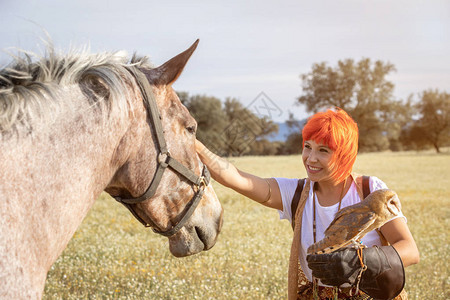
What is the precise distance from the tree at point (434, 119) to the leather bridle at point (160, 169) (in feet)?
205

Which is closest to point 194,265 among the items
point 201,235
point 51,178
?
point 201,235

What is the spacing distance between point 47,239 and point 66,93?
30.6 inches

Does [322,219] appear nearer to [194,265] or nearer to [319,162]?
[319,162]

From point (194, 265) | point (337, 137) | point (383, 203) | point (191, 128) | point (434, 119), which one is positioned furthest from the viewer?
point (434, 119)

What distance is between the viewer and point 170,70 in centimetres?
255

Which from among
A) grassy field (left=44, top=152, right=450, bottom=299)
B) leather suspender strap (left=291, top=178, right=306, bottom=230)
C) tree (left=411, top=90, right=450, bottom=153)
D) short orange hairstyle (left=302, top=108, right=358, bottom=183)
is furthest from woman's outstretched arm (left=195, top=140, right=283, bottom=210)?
tree (left=411, top=90, right=450, bottom=153)

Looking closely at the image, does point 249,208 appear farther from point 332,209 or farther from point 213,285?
point 332,209

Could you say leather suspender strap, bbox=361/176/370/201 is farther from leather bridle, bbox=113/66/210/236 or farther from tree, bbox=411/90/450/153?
tree, bbox=411/90/450/153

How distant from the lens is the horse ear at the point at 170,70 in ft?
8.18

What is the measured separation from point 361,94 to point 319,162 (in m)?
59.6

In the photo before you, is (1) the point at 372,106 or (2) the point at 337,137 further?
(1) the point at 372,106

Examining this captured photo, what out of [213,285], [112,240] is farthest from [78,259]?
[213,285]

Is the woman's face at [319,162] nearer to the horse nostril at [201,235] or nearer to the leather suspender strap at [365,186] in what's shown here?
the leather suspender strap at [365,186]

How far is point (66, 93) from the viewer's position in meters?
2.28
